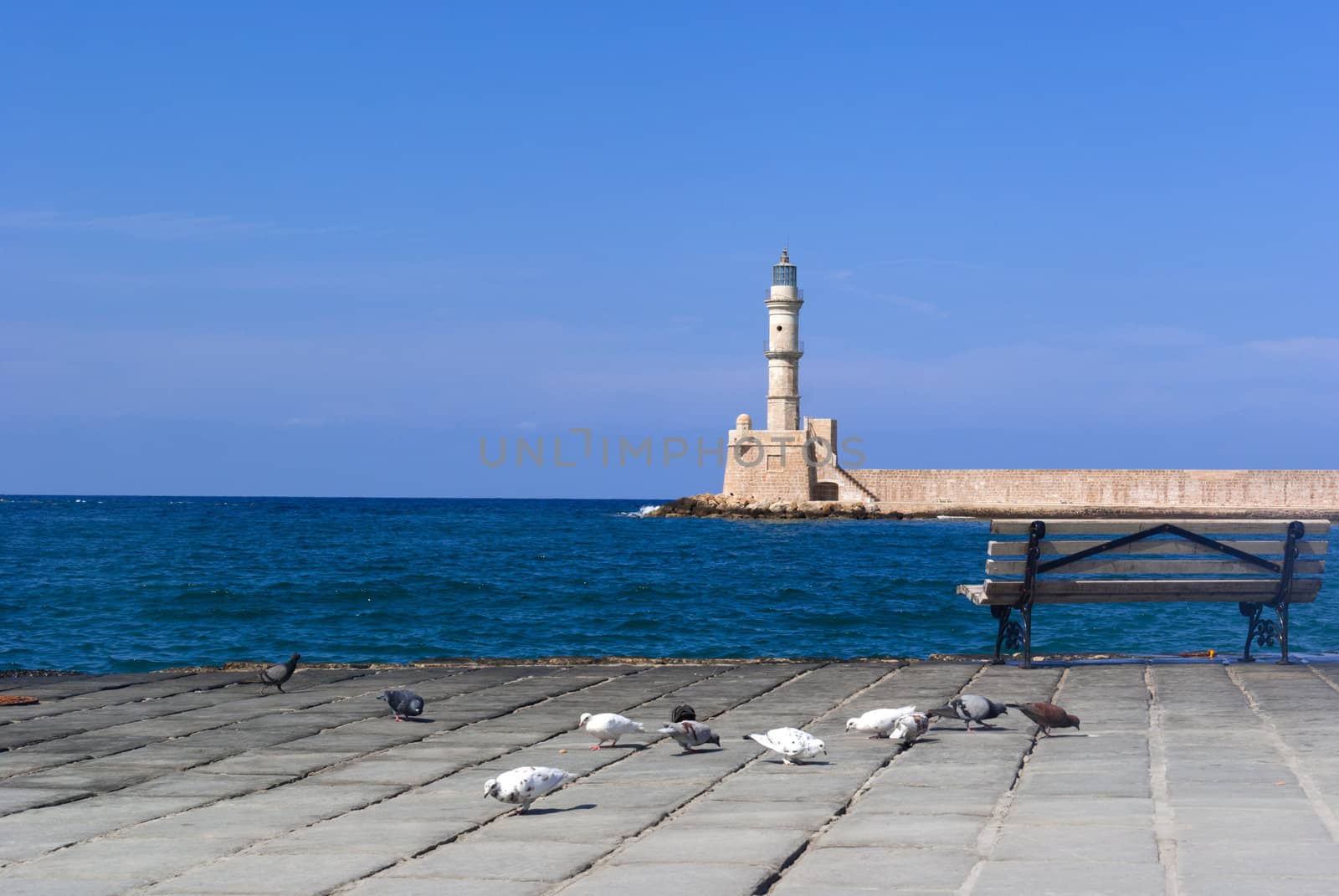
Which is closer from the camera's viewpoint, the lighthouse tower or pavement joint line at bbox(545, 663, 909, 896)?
pavement joint line at bbox(545, 663, 909, 896)

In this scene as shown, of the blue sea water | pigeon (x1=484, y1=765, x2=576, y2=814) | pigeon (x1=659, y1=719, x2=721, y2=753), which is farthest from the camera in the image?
the blue sea water

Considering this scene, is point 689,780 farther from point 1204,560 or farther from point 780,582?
point 780,582

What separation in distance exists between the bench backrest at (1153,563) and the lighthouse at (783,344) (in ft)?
185

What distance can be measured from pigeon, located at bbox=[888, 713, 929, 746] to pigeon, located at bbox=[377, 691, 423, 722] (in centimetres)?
238

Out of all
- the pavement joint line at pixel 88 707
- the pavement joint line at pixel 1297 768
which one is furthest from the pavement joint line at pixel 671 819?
the pavement joint line at pixel 88 707

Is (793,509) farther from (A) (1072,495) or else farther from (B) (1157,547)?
(B) (1157,547)

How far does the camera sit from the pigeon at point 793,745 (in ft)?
18.2

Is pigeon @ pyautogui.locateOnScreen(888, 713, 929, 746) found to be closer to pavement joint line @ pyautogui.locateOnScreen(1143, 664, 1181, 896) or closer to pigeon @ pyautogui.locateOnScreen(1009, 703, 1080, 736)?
pigeon @ pyautogui.locateOnScreen(1009, 703, 1080, 736)

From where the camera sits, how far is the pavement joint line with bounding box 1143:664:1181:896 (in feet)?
12.0

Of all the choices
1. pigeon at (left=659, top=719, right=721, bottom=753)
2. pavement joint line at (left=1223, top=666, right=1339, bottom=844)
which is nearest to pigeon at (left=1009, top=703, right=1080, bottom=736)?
pavement joint line at (left=1223, top=666, right=1339, bottom=844)

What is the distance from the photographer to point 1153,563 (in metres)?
9.20

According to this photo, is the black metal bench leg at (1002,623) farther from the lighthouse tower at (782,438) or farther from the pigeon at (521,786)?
the lighthouse tower at (782,438)

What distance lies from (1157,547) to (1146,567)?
0.49ft

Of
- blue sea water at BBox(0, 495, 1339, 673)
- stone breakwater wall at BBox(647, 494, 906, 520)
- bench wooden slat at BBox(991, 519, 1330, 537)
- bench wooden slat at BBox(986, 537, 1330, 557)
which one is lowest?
blue sea water at BBox(0, 495, 1339, 673)
